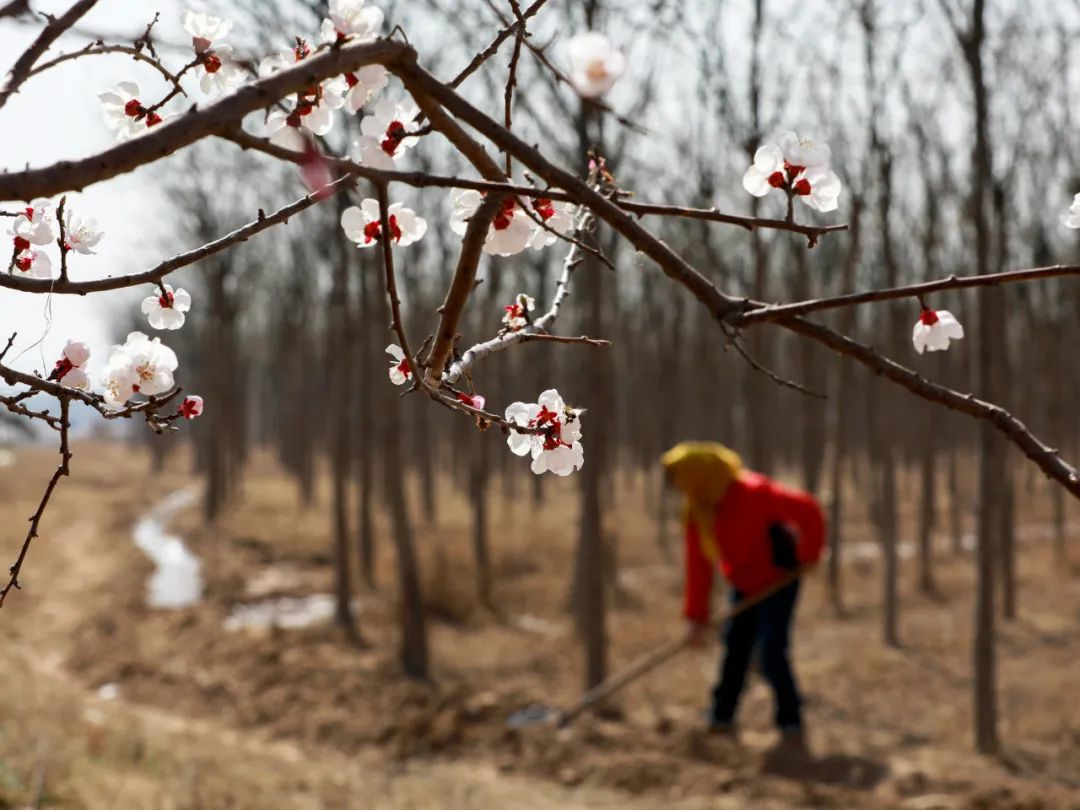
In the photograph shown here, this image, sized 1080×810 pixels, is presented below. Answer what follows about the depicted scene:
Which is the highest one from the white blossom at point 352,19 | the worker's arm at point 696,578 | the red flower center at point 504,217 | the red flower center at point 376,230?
the white blossom at point 352,19

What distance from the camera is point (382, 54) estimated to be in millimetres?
1268

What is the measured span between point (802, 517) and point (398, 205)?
16.1 feet

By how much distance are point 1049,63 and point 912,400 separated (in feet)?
41.0

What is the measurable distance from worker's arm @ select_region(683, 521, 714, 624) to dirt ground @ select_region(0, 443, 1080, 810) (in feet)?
2.39

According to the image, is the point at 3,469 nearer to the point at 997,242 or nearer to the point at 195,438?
the point at 195,438

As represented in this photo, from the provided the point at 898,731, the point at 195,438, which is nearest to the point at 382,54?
the point at 898,731

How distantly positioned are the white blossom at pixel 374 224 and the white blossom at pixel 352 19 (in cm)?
38

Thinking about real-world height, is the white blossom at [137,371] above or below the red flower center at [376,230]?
below

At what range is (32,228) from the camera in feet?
5.96

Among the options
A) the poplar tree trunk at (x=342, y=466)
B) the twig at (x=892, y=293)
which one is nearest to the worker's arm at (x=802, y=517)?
the poplar tree trunk at (x=342, y=466)

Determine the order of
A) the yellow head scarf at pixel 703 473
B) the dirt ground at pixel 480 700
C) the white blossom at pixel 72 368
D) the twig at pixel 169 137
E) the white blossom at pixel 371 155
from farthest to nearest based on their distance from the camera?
1. the yellow head scarf at pixel 703 473
2. the dirt ground at pixel 480 700
3. the white blossom at pixel 72 368
4. the white blossom at pixel 371 155
5. the twig at pixel 169 137

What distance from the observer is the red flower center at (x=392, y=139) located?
1454 millimetres

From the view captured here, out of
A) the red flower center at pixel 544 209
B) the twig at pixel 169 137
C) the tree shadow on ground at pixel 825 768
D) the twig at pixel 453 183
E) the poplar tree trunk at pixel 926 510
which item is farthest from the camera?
the poplar tree trunk at pixel 926 510

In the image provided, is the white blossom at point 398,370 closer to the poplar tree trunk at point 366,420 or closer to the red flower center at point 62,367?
the red flower center at point 62,367
